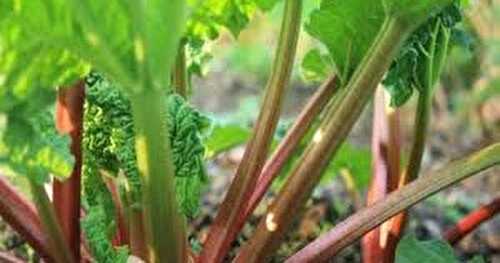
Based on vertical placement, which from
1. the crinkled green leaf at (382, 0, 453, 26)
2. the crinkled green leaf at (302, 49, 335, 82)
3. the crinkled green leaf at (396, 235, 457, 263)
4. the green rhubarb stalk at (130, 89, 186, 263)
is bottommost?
the crinkled green leaf at (396, 235, 457, 263)

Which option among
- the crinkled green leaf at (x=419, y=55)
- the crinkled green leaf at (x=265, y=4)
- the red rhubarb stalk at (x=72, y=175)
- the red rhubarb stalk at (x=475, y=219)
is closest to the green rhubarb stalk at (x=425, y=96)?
the crinkled green leaf at (x=419, y=55)

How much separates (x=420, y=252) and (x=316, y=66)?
40 cm

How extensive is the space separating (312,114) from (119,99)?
0.33m

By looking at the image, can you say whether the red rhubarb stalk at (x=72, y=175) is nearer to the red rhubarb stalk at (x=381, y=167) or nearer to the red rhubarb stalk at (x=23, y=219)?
the red rhubarb stalk at (x=23, y=219)

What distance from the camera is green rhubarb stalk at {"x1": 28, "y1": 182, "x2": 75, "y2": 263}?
1.10 m

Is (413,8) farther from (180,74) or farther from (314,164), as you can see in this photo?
(180,74)

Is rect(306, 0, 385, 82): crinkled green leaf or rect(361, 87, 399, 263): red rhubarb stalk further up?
rect(306, 0, 385, 82): crinkled green leaf

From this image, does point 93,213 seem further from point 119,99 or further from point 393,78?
point 393,78

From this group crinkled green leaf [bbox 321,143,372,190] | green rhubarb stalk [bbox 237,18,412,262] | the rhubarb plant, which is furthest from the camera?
crinkled green leaf [bbox 321,143,372,190]

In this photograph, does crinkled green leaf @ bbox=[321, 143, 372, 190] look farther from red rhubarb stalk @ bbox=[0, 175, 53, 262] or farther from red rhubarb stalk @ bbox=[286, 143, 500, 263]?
red rhubarb stalk @ bbox=[0, 175, 53, 262]

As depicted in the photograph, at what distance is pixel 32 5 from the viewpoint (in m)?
0.93

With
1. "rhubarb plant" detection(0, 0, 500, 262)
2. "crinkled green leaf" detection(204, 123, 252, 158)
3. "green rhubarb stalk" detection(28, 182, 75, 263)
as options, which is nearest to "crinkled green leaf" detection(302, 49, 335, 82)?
"rhubarb plant" detection(0, 0, 500, 262)

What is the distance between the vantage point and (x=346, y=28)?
1.29 metres

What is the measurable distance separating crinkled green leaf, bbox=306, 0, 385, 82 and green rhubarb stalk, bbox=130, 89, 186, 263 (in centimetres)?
33
